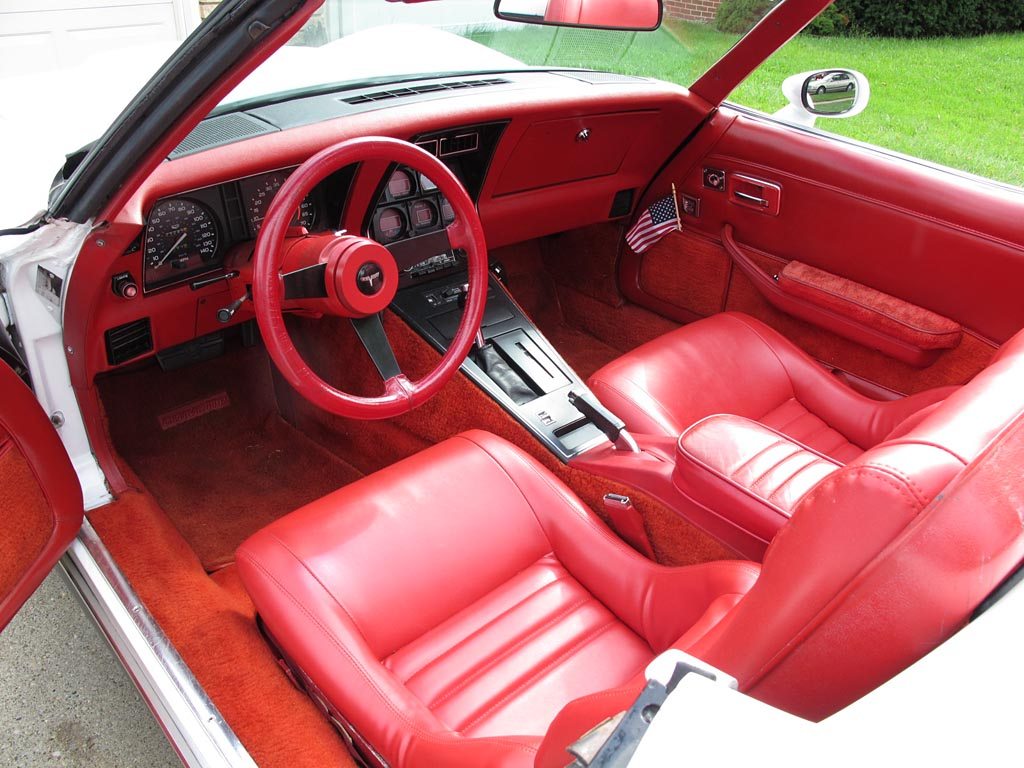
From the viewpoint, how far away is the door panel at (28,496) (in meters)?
1.48

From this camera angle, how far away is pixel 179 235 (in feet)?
5.86

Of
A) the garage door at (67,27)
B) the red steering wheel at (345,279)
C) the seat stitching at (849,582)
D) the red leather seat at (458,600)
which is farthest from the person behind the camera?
the garage door at (67,27)

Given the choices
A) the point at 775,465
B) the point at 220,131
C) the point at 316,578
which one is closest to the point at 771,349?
the point at 775,465

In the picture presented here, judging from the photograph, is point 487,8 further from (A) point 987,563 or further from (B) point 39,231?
(A) point 987,563

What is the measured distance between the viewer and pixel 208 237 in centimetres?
184

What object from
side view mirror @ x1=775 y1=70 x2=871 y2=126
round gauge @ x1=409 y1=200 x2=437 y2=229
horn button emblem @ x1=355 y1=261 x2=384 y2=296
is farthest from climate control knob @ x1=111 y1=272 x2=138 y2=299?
side view mirror @ x1=775 y1=70 x2=871 y2=126

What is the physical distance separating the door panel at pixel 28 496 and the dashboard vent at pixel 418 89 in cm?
102

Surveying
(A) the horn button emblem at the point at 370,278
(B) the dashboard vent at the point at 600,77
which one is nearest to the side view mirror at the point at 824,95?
(B) the dashboard vent at the point at 600,77

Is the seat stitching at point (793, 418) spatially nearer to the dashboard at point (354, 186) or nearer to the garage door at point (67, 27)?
the dashboard at point (354, 186)

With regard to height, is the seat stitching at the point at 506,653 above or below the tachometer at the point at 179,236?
below

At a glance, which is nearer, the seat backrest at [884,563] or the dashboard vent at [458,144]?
the seat backrest at [884,563]

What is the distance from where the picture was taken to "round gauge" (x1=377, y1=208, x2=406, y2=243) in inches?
85.0

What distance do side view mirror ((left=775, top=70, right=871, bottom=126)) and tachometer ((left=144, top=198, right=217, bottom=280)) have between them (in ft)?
5.60

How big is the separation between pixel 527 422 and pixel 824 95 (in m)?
1.37
